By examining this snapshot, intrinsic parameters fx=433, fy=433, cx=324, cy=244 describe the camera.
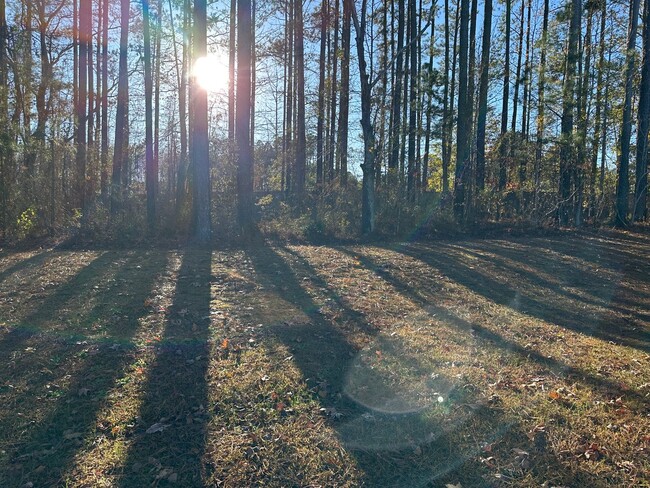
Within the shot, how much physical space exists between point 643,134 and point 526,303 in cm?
1170

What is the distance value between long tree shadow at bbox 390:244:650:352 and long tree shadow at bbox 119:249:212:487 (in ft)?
13.9

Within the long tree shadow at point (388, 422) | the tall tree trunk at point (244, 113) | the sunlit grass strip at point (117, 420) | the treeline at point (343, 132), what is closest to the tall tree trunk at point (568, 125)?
the treeline at point (343, 132)

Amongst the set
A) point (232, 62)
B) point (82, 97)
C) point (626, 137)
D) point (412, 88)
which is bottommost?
point (626, 137)

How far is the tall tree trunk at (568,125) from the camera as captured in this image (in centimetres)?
1412

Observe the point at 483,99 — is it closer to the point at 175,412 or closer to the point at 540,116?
the point at 540,116

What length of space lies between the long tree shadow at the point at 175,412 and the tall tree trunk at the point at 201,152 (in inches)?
235

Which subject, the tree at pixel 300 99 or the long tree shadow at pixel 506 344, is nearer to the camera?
the long tree shadow at pixel 506 344

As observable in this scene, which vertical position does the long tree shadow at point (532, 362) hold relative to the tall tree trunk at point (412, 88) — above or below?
below

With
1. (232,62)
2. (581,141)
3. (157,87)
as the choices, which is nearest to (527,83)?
(581,141)

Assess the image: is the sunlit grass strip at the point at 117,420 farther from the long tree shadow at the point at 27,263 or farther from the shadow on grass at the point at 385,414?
the long tree shadow at the point at 27,263

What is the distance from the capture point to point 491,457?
2686mm

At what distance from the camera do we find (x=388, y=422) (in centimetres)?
311

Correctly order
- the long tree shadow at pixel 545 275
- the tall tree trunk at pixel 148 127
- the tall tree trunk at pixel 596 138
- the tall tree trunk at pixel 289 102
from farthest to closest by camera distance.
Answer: the tall tree trunk at pixel 289 102, the tall tree trunk at pixel 596 138, the tall tree trunk at pixel 148 127, the long tree shadow at pixel 545 275

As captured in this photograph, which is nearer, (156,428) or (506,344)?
(156,428)
